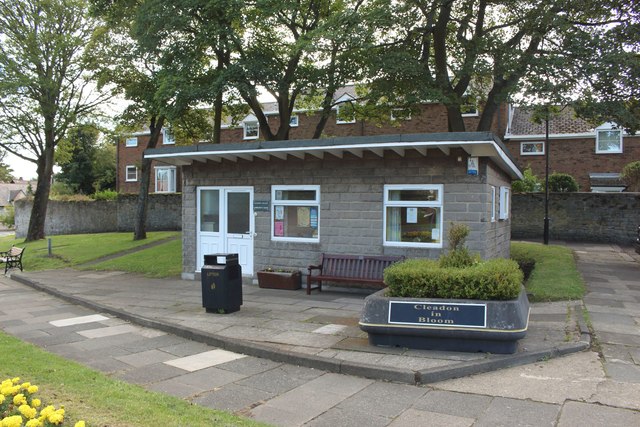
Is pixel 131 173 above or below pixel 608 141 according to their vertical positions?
below

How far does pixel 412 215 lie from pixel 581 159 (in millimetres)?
23146

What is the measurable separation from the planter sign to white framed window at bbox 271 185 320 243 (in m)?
5.49

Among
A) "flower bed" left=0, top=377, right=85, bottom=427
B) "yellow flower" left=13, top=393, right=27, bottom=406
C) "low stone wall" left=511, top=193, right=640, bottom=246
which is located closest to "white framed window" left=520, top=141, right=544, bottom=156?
"low stone wall" left=511, top=193, right=640, bottom=246

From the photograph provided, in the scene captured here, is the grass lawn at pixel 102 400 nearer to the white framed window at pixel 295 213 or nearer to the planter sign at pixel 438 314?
the planter sign at pixel 438 314

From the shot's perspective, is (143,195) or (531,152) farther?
(531,152)

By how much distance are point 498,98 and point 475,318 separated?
1075cm

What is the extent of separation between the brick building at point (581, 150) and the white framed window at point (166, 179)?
24520mm

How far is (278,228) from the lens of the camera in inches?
485

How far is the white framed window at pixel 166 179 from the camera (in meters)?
39.5

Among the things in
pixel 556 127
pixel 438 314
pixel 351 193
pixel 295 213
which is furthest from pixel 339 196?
pixel 556 127

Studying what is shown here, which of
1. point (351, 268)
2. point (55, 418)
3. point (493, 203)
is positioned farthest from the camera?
point (493, 203)

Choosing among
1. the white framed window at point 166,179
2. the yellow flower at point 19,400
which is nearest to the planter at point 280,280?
the yellow flower at point 19,400

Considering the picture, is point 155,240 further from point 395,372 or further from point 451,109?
point 395,372

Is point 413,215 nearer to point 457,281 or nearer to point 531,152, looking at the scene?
point 457,281
